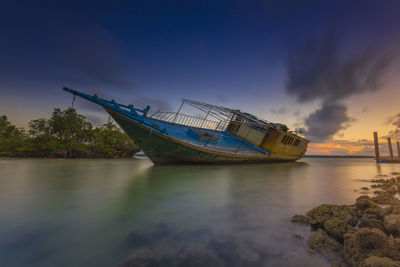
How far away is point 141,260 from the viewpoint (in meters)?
1.34

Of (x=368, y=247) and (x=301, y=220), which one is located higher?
(x=368, y=247)

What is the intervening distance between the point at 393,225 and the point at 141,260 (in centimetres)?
283

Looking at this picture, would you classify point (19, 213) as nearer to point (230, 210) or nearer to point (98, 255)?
point (98, 255)

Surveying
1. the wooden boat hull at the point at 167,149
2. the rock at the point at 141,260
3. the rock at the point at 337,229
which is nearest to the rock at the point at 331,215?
the rock at the point at 337,229

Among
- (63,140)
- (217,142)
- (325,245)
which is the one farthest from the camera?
(63,140)

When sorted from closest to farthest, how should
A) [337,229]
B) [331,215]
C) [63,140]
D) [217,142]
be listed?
[337,229] < [331,215] < [217,142] < [63,140]

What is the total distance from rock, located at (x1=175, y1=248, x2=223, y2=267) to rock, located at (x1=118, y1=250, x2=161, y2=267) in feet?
0.67

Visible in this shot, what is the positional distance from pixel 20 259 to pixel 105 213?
109cm

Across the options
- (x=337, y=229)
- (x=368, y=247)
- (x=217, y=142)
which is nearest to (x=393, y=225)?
(x=337, y=229)

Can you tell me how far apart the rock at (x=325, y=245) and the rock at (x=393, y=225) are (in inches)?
32.9

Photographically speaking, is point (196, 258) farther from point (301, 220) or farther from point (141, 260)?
point (301, 220)

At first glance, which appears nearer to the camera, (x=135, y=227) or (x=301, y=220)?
(x=135, y=227)

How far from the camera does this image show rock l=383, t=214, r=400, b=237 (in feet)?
5.95

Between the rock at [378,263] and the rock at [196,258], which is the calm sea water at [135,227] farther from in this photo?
the rock at [378,263]
